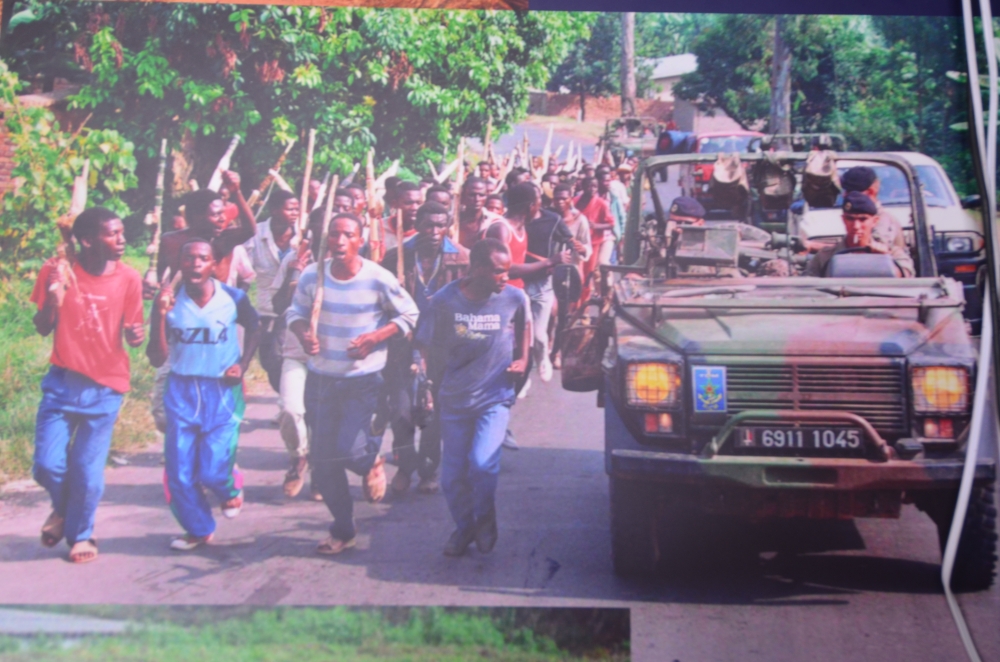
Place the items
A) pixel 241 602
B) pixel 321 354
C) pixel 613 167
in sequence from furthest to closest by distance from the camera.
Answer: pixel 613 167
pixel 321 354
pixel 241 602

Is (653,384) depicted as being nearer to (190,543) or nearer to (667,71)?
(667,71)

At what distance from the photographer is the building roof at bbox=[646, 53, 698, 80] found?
15.0ft

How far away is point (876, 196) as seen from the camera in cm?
434

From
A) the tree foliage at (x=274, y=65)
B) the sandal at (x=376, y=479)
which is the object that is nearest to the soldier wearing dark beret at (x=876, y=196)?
the tree foliage at (x=274, y=65)

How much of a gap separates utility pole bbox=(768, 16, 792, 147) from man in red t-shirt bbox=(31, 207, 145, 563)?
2951 mm

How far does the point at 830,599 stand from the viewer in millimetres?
3928

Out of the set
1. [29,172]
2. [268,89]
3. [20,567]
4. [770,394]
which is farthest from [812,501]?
[29,172]

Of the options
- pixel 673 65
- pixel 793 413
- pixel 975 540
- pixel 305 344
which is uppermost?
pixel 673 65

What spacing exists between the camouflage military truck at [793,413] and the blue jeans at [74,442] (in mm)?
2231

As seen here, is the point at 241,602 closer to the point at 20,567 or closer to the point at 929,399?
the point at 20,567

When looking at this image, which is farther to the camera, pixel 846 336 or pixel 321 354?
pixel 321 354

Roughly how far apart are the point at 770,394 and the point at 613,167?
57.1 inches

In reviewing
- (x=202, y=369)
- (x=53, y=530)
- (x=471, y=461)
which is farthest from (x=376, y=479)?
(x=53, y=530)

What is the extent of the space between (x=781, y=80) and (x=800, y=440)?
173 centimetres
